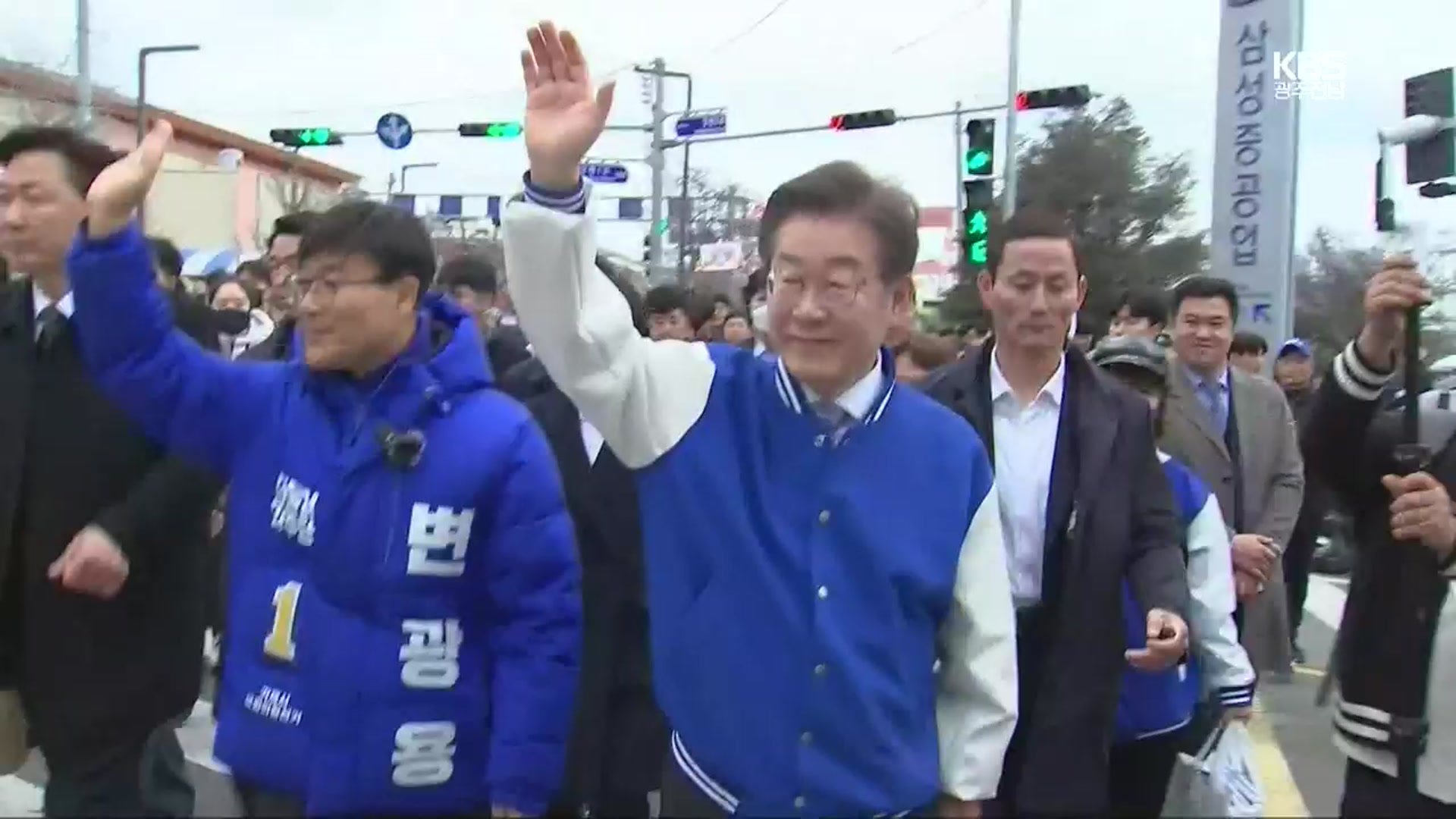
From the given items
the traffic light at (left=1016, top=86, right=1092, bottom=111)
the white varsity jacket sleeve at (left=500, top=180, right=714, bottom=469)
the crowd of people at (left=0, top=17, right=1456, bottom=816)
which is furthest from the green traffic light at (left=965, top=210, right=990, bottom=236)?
the white varsity jacket sleeve at (left=500, top=180, right=714, bottom=469)

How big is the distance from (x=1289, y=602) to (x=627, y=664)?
628 cm

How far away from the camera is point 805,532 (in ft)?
7.93

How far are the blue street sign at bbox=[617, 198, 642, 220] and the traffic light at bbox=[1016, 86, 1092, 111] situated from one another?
14.9m

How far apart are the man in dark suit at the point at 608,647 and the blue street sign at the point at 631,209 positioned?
3224cm

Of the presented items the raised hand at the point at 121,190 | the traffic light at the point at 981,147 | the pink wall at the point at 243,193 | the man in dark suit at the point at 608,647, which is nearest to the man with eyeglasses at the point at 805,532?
the raised hand at the point at 121,190

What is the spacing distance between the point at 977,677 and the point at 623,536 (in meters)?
1.57

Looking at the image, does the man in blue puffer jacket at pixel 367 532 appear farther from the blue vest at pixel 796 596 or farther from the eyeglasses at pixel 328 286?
the blue vest at pixel 796 596

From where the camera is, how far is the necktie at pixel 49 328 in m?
3.53

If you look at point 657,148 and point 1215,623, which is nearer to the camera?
point 1215,623

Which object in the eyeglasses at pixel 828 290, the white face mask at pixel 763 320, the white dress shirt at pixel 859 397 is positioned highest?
the eyeglasses at pixel 828 290

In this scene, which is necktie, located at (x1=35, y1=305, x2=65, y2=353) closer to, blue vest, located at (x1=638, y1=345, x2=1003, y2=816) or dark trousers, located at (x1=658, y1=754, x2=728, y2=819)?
blue vest, located at (x1=638, y1=345, x2=1003, y2=816)

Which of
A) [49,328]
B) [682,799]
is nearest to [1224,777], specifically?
[682,799]

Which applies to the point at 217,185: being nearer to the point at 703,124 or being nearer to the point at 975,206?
the point at 703,124

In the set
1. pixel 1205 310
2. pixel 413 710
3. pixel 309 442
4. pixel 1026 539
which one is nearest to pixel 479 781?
pixel 413 710
